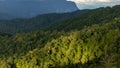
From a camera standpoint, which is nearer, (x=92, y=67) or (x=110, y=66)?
(x=110, y=66)

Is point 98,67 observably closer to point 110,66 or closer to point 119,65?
point 119,65

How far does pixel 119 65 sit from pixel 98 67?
1826 cm

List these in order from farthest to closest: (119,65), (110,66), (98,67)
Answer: (98,67) → (119,65) → (110,66)

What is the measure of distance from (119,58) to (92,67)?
17580 mm

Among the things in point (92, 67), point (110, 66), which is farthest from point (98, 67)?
point (110, 66)

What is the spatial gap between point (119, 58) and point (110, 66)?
55.4 metres

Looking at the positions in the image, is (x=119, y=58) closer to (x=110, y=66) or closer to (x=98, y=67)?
(x=98, y=67)

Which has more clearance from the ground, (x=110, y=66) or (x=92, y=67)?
(x=110, y=66)

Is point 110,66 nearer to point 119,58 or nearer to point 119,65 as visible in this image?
point 119,65

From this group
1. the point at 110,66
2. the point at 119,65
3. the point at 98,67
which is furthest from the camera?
the point at 98,67

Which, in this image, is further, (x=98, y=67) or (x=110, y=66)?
(x=98, y=67)

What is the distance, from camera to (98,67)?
188 meters

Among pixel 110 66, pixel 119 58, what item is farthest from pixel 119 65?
pixel 110 66

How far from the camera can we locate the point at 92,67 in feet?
649
